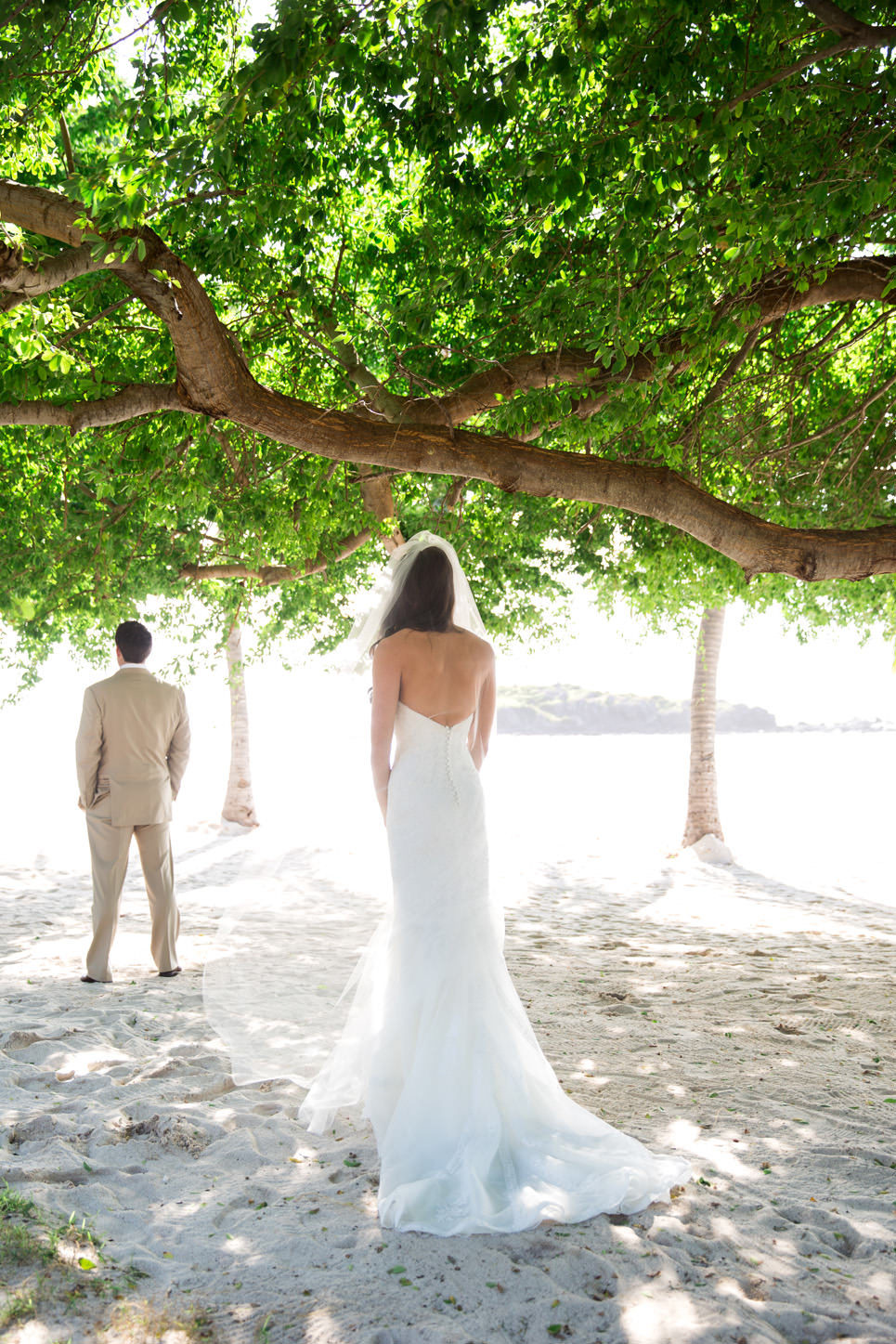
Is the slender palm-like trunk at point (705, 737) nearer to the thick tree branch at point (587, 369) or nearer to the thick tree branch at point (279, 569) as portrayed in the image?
the thick tree branch at point (279, 569)

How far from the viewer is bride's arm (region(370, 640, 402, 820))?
416cm

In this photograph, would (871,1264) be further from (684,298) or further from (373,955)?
(684,298)

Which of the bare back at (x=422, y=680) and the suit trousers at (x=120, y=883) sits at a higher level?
the bare back at (x=422, y=680)

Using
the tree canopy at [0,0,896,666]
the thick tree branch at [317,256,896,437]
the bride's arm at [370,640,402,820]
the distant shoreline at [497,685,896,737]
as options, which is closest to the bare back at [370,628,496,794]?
the bride's arm at [370,640,402,820]

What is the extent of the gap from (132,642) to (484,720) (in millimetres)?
3493

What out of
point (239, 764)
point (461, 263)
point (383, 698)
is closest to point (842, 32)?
point (461, 263)

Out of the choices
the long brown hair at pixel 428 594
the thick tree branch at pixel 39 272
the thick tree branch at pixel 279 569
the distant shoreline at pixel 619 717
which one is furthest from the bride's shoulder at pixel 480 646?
the distant shoreline at pixel 619 717

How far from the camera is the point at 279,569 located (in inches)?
465

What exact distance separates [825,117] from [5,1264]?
6.54 metres

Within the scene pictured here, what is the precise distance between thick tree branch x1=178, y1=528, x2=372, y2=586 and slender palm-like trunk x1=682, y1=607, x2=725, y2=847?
336 inches

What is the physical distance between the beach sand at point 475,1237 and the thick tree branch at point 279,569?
4837 millimetres

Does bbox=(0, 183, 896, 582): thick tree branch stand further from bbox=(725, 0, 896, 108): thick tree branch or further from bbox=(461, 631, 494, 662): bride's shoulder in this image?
bbox=(461, 631, 494, 662): bride's shoulder

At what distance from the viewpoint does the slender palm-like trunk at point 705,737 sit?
17.2m

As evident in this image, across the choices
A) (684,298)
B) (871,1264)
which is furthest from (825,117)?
(871,1264)
